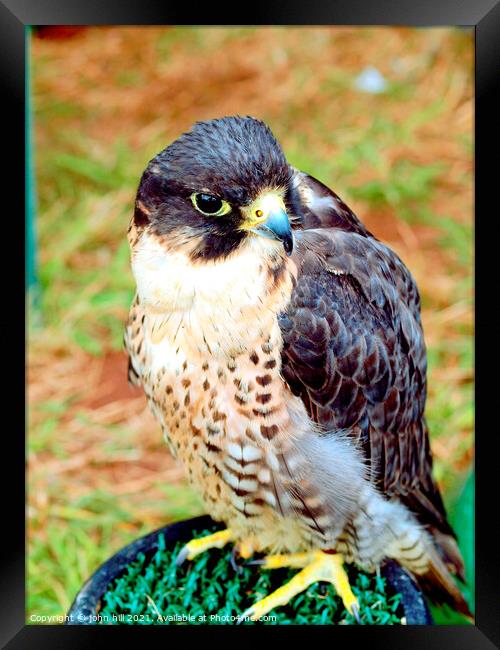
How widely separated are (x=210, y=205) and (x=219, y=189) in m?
0.06

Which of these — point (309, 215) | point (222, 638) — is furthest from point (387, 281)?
point (222, 638)

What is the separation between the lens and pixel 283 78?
147 inches

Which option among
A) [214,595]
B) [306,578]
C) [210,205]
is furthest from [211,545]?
[210,205]

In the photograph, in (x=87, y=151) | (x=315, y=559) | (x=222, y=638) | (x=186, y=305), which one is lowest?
(x=222, y=638)

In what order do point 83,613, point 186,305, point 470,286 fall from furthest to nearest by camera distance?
point 470,286 < point 83,613 < point 186,305

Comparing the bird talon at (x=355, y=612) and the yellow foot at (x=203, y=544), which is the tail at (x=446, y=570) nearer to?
the bird talon at (x=355, y=612)

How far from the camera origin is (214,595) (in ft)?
7.23

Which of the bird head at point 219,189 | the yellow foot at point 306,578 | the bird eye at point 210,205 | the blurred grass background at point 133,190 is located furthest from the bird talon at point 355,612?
the bird eye at point 210,205

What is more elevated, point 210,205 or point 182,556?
point 210,205

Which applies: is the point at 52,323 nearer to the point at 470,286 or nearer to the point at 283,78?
the point at 283,78

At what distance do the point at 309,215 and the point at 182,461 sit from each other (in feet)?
2.40

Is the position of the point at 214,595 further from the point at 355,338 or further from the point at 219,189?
the point at 219,189
